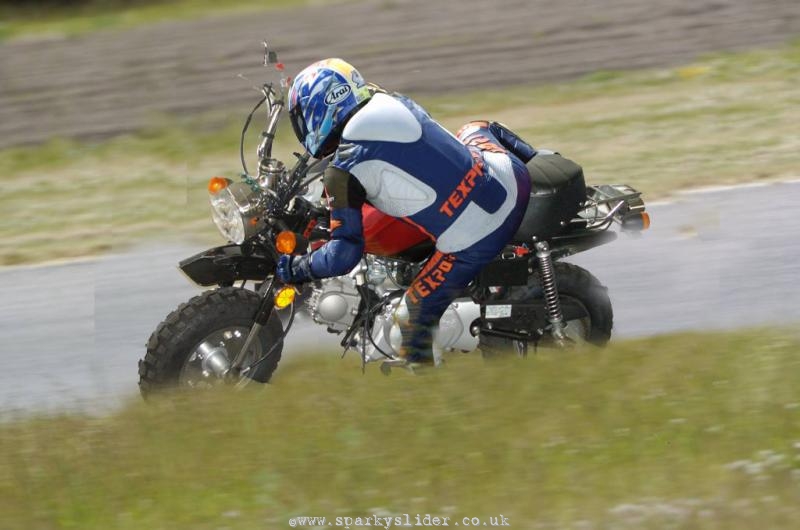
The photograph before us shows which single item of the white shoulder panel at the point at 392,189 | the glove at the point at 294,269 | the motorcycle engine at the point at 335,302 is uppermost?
the white shoulder panel at the point at 392,189

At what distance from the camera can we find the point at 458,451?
592cm

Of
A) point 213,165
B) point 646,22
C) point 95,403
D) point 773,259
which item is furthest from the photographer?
point 646,22

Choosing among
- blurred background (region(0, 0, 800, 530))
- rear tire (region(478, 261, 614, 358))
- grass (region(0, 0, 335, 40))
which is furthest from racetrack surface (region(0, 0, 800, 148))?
rear tire (region(478, 261, 614, 358))

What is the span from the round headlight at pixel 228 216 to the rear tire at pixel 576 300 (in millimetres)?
1563

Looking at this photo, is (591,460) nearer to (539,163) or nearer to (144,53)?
(539,163)

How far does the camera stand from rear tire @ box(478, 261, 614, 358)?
746cm

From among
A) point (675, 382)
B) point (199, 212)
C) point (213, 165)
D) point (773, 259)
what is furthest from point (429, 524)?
point (213, 165)

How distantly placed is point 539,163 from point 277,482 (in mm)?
2670

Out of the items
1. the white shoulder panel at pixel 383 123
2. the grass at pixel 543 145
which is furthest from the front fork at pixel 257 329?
the grass at pixel 543 145

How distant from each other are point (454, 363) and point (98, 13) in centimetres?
1378

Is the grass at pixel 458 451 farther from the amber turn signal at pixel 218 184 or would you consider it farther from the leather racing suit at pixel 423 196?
the amber turn signal at pixel 218 184

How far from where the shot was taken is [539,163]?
746 cm

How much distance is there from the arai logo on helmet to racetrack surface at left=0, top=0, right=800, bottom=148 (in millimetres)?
7634

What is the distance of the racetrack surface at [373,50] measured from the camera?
572 inches
